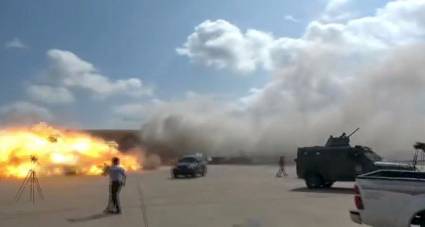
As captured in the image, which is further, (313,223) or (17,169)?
(17,169)

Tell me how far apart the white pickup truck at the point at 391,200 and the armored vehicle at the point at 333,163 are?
16.5 metres

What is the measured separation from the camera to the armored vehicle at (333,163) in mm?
26661

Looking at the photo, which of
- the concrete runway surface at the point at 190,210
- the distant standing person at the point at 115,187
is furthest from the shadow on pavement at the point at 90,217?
the distant standing person at the point at 115,187

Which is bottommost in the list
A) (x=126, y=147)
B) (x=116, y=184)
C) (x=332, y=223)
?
(x=332, y=223)

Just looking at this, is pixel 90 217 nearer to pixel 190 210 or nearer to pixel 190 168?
pixel 190 210

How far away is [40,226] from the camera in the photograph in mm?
13922

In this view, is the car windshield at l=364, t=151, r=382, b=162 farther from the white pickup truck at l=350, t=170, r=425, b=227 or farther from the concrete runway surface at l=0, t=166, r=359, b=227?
the white pickup truck at l=350, t=170, r=425, b=227

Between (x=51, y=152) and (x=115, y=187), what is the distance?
1317 inches

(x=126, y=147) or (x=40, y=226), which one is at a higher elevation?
(x=126, y=147)

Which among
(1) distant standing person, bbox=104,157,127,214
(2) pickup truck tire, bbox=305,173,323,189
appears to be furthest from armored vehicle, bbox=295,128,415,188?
(1) distant standing person, bbox=104,157,127,214

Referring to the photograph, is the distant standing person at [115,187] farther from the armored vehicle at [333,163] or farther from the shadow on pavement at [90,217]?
the armored vehicle at [333,163]

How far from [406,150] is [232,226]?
185 feet

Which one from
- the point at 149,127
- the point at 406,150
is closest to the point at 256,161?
the point at 149,127

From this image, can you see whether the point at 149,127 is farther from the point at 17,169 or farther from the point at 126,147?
the point at 17,169
